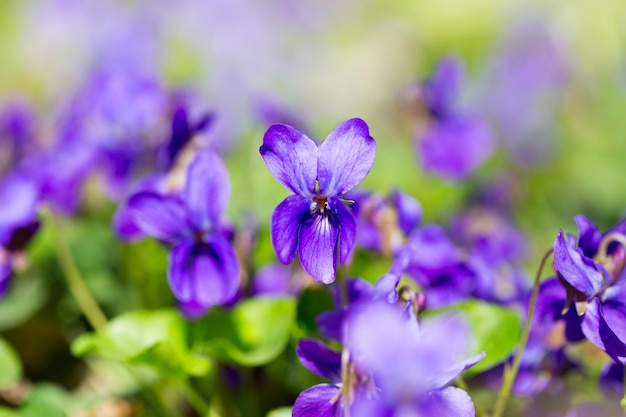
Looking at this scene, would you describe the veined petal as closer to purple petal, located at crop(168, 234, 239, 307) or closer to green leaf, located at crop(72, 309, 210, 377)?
purple petal, located at crop(168, 234, 239, 307)

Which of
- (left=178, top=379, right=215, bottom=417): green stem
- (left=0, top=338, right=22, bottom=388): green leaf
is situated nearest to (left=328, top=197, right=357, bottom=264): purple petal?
(left=178, top=379, right=215, bottom=417): green stem

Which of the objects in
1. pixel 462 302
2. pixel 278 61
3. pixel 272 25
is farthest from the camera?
pixel 272 25

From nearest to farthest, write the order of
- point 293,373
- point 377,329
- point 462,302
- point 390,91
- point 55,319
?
point 377,329
point 462,302
point 293,373
point 55,319
point 390,91

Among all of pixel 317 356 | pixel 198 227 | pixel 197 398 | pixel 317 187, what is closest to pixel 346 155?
pixel 317 187

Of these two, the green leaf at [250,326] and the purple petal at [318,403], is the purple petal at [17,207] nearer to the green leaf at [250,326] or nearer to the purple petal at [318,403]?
the green leaf at [250,326]

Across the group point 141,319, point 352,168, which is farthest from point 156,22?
point 352,168

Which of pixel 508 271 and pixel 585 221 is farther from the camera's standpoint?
pixel 508 271

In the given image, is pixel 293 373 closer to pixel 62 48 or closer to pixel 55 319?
pixel 55 319
